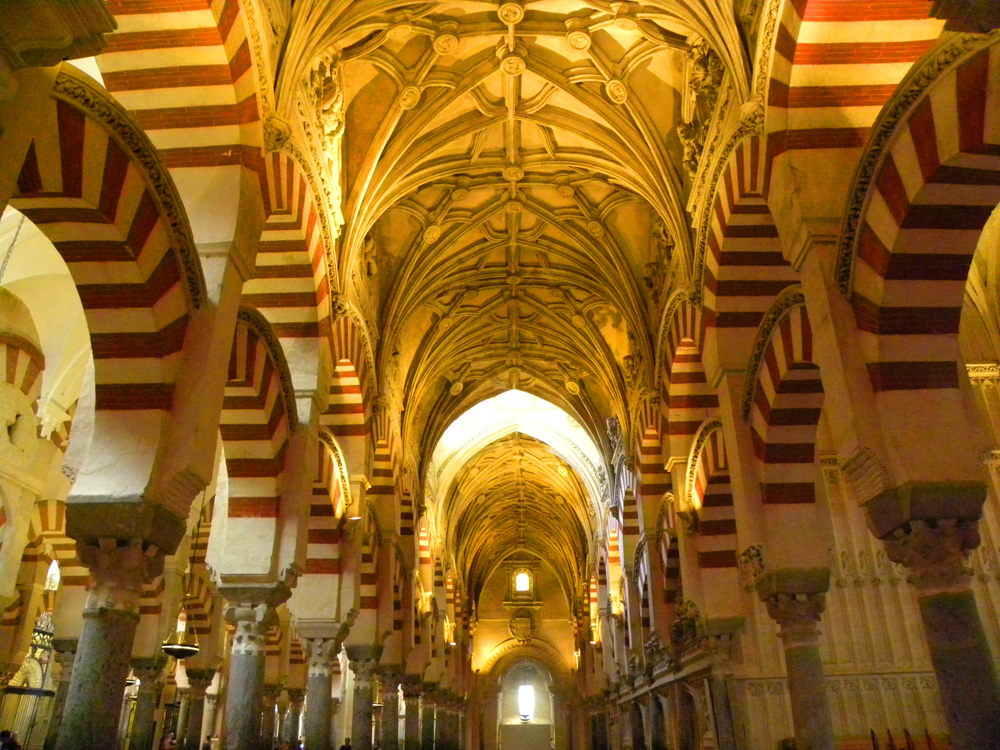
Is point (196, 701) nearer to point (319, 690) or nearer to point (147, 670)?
point (147, 670)

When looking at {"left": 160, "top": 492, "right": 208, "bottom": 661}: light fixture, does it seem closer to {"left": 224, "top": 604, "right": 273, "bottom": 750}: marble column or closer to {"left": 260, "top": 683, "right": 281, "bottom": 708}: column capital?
{"left": 260, "top": 683, "right": 281, "bottom": 708}: column capital

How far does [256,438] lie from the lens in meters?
6.86

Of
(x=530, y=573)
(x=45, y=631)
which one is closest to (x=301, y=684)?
(x=45, y=631)

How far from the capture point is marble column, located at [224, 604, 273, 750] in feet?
20.5

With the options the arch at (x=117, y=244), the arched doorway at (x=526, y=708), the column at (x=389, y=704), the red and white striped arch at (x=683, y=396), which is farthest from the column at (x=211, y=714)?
the arched doorway at (x=526, y=708)

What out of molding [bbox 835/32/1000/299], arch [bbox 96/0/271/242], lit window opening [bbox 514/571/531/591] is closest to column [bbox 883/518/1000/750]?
molding [bbox 835/32/1000/299]

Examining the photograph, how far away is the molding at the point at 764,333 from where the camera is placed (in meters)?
6.28

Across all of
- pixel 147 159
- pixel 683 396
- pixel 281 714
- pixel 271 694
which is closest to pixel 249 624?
pixel 147 159

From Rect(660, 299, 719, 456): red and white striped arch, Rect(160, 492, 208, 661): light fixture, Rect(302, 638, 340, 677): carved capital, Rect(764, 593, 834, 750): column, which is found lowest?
Rect(764, 593, 834, 750): column

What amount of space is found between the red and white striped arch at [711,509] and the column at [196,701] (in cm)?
775

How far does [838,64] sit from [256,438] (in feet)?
18.3

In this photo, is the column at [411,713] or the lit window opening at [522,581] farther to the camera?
the lit window opening at [522,581]

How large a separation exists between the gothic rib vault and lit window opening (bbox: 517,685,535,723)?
20427 millimetres

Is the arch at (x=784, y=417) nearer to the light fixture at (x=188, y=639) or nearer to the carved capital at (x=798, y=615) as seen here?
the carved capital at (x=798, y=615)
